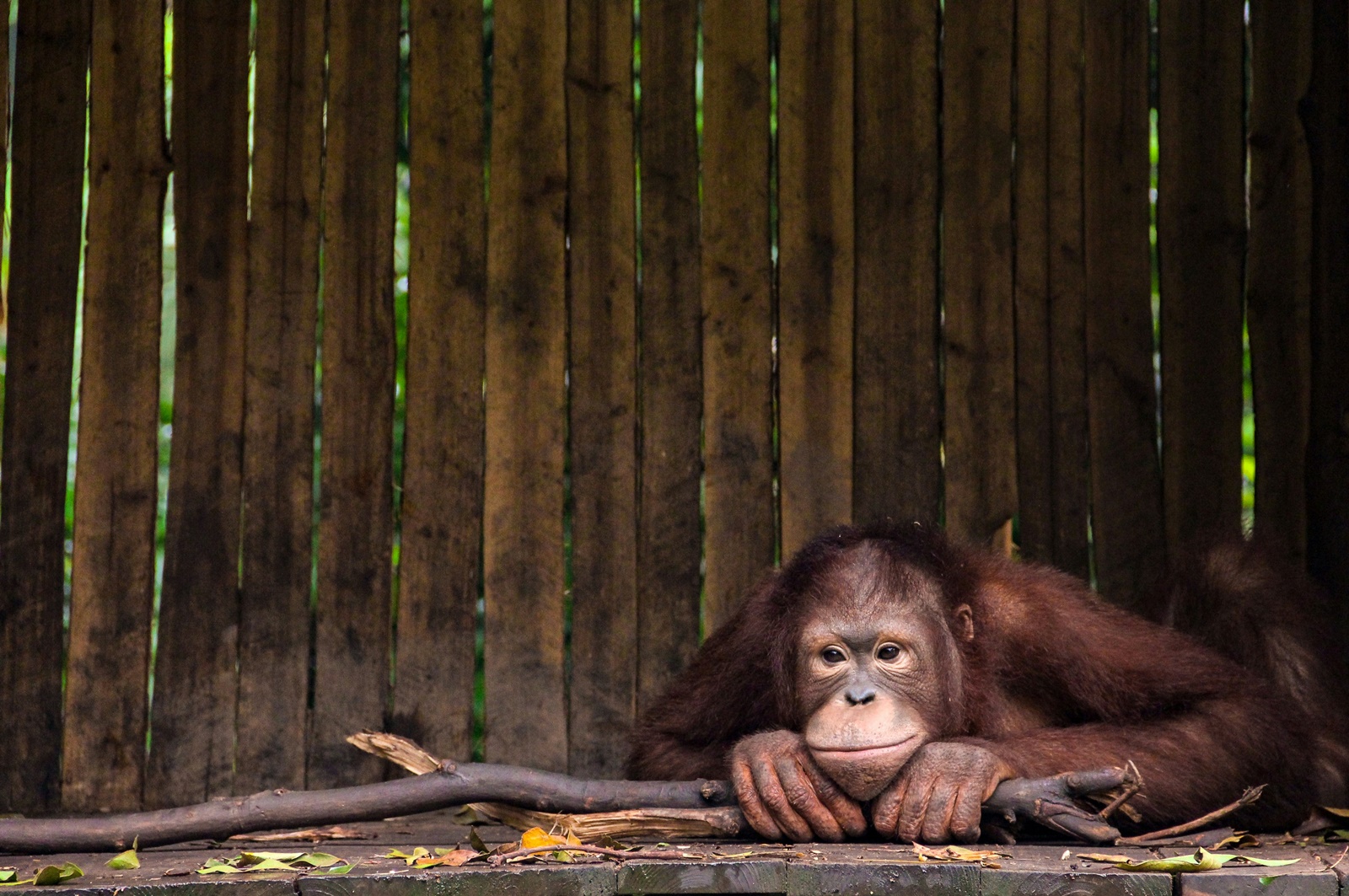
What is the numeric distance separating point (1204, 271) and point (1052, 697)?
1.74m

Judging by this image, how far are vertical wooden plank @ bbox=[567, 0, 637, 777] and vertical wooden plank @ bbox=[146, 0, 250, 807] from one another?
3.42 ft

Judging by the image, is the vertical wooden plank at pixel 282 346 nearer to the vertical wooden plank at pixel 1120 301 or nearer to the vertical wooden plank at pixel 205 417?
the vertical wooden plank at pixel 205 417

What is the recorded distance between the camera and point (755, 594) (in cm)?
466

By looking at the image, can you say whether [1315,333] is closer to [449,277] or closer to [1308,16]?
[1308,16]

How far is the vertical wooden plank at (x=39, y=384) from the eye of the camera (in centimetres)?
500

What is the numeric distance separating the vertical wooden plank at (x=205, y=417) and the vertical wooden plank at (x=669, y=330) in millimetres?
1266

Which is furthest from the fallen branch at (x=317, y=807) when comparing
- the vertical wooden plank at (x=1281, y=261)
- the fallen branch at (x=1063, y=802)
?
the vertical wooden plank at (x=1281, y=261)

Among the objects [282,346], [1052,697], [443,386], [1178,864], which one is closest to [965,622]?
[1052,697]

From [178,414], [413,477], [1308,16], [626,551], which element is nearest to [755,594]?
[626,551]

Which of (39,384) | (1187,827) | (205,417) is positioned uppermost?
(39,384)

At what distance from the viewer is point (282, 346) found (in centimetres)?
523

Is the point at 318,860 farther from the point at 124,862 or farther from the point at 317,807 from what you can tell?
the point at 124,862

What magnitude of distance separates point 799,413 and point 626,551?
28.0 inches

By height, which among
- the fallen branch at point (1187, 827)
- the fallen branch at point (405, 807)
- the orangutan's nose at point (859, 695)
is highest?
the orangutan's nose at point (859, 695)
